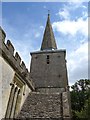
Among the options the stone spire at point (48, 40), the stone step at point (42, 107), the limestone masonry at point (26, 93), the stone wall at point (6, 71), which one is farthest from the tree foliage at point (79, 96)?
the stone wall at point (6, 71)

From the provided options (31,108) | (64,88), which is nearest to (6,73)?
(31,108)

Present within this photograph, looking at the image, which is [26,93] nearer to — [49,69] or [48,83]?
[48,83]

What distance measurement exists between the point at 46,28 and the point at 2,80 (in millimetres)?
22849

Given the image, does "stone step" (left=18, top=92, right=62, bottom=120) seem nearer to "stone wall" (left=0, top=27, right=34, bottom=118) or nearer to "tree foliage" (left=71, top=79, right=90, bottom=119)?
"stone wall" (left=0, top=27, right=34, bottom=118)

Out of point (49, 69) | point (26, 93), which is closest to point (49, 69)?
point (49, 69)

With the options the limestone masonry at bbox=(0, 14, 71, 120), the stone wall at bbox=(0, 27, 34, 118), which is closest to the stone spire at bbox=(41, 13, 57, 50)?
the limestone masonry at bbox=(0, 14, 71, 120)

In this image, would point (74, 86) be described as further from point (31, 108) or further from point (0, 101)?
point (0, 101)

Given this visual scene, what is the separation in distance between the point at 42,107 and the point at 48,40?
17918mm

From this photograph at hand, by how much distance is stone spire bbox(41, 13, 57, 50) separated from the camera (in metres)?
28.1

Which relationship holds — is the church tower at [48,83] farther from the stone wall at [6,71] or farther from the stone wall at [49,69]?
the stone wall at [6,71]

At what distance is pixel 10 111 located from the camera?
33.8ft

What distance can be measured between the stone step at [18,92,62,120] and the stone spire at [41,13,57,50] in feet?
46.1

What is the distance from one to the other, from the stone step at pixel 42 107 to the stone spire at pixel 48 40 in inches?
554

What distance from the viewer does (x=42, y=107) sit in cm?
1211
